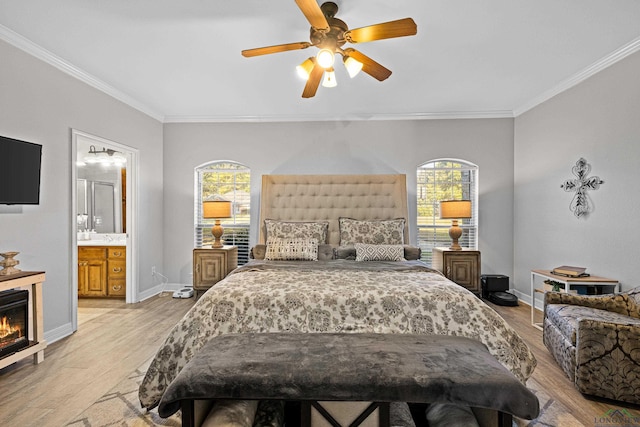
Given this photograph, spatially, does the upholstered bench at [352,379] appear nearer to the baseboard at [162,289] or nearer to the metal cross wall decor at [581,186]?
the metal cross wall decor at [581,186]

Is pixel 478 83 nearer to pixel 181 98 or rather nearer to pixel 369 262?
pixel 369 262

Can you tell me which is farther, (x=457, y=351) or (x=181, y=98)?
(x=181, y=98)

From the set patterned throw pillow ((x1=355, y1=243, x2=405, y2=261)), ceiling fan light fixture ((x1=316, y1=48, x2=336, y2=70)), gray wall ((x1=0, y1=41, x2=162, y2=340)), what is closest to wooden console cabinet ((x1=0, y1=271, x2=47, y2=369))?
gray wall ((x1=0, y1=41, x2=162, y2=340))

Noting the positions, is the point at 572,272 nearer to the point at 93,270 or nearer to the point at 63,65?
the point at 63,65

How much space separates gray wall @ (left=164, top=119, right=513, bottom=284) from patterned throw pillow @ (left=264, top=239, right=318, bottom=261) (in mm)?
1331

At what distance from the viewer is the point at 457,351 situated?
1776mm

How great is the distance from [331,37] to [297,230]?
249 cm

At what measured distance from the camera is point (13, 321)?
2590mm

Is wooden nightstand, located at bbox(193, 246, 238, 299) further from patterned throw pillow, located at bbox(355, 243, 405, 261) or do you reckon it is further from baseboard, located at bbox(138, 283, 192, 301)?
patterned throw pillow, located at bbox(355, 243, 405, 261)

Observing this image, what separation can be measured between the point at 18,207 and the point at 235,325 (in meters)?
2.37

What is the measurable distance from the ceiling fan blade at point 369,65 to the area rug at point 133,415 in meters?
2.64

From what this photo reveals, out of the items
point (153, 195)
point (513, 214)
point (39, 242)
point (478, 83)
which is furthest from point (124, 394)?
point (513, 214)

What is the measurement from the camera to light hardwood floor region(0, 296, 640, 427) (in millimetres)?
2133

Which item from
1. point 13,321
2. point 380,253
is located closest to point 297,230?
point 380,253
